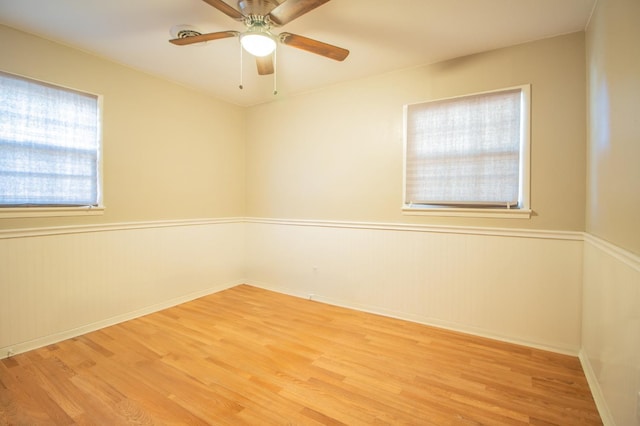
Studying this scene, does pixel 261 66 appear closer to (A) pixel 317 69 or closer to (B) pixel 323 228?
(A) pixel 317 69

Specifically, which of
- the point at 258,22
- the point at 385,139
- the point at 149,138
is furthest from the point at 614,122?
the point at 149,138

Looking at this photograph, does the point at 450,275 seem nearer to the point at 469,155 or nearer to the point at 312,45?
the point at 469,155

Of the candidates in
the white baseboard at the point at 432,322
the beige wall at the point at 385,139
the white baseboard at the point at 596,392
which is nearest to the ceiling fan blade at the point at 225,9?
the beige wall at the point at 385,139

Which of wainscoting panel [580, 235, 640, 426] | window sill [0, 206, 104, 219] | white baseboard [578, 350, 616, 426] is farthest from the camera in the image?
window sill [0, 206, 104, 219]

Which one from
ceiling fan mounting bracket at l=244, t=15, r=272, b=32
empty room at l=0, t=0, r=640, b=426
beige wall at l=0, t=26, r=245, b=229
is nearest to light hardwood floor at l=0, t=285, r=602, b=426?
empty room at l=0, t=0, r=640, b=426

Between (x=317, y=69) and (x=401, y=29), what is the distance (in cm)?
98

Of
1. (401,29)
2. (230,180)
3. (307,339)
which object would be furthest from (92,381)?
(401,29)

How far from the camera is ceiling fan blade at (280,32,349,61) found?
2.02 m

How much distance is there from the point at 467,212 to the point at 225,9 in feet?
8.11

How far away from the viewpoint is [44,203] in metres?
2.49

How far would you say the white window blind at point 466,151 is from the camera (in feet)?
8.39

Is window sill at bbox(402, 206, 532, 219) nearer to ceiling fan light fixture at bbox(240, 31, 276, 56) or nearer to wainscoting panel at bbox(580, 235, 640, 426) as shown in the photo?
wainscoting panel at bbox(580, 235, 640, 426)

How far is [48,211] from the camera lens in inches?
97.7

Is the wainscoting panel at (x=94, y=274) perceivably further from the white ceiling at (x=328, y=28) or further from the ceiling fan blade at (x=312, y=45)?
the ceiling fan blade at (x=312, y=45)
